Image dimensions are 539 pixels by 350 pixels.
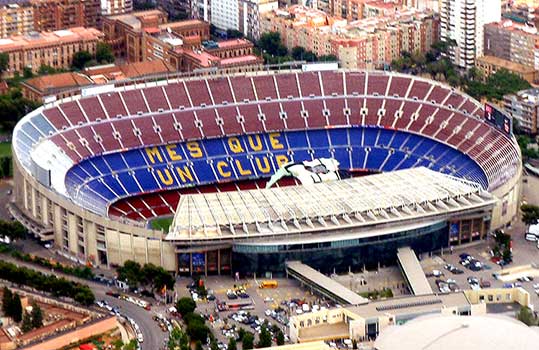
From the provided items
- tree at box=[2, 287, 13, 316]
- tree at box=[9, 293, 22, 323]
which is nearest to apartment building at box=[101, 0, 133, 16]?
tree at box=[2, 287, 13, 316]

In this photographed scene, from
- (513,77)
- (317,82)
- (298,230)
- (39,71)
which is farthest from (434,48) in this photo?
(298,230)

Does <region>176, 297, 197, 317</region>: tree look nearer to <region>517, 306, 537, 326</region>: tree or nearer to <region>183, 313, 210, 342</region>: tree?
<region>183, 313, 210, 342</region>: tree

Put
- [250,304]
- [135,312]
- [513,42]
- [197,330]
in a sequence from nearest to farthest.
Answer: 1. [197,330]
2. [135,312]
3. [250,304]
4. [513,42]

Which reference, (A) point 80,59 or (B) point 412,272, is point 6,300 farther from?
(A) point 80,59

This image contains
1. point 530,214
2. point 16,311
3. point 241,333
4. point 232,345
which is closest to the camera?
point 232,345

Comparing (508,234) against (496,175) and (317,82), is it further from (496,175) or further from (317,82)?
(317,82)

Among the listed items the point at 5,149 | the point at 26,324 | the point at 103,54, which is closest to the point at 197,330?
the point at 26,324
